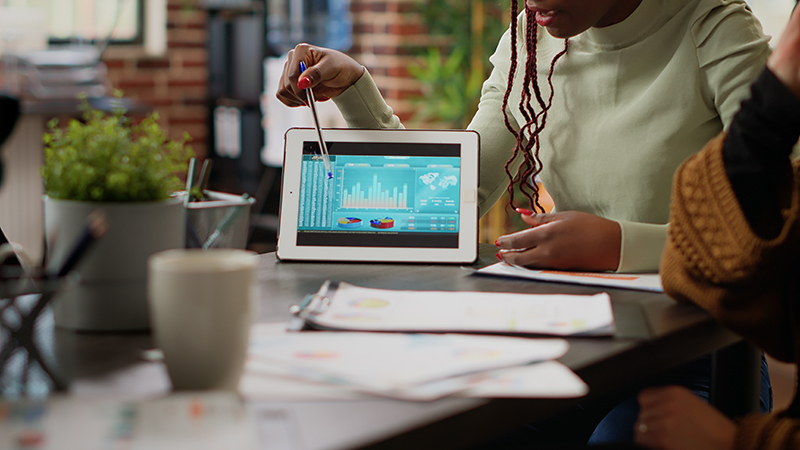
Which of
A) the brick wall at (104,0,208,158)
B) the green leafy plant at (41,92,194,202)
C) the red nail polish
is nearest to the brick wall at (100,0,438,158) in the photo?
the brick wall at (104,0,208,158)

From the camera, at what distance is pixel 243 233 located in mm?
994

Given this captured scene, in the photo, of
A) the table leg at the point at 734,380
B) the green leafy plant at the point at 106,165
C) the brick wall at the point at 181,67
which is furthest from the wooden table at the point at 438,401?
the brick wall at the point at 181,67

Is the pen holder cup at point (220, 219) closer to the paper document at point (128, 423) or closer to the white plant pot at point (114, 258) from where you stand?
the white plant pot at point (114, 258)

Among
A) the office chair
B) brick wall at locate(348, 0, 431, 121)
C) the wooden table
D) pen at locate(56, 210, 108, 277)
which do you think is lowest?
the wooden table

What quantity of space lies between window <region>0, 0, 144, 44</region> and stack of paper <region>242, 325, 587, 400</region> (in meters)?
3.33

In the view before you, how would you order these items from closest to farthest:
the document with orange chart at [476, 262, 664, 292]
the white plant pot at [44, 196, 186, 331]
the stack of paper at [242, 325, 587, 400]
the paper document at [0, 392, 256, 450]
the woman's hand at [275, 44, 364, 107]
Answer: the paper document at [0, 392, 256, 450] < the stack of paper at [242, 325, 587, 400] < the white plant pot at [44, 196, 186, 331] < the document with orange chart at [476, 262, 664, 292] < the woman's hand at [275, 44, 364, 107]

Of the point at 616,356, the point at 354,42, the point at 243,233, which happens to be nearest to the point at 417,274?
the point at 243,233

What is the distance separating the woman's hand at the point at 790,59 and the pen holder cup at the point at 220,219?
64 cm

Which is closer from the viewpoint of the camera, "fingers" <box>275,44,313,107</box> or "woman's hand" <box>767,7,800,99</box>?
"woman's hand" <box>767,7,800,99</box>

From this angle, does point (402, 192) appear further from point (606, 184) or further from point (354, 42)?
point (354, 42)

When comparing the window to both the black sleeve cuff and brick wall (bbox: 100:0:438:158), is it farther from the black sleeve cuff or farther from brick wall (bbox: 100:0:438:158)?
the black sleeve cuff

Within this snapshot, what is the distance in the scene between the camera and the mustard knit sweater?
2.34 feet

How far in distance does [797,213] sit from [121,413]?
2.07ft

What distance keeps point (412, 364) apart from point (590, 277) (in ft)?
1.39
